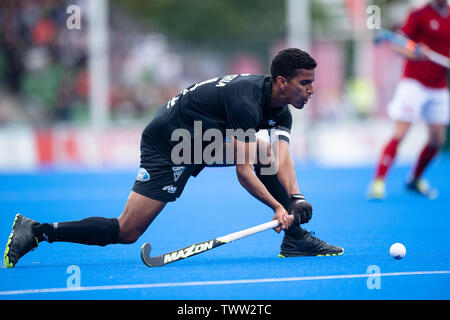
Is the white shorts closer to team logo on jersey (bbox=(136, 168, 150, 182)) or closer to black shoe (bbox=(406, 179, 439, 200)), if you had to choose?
black shoe (bbox=(406, 179, 439, 200))

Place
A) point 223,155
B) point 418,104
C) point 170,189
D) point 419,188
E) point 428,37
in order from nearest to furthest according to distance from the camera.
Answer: point 170,189 < point 223,155 < point 418,104 < point 428,37 < point 419,188

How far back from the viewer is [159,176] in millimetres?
4516

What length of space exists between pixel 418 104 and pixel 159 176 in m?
4.29

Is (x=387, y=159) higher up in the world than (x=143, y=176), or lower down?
lower down

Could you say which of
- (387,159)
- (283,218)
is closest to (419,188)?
(387,159)

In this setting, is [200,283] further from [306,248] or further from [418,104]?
[418,104]

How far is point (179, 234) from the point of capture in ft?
19.7

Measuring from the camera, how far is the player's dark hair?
4.28m

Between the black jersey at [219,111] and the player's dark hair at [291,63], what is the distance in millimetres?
118

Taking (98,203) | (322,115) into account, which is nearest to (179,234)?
(98,203)

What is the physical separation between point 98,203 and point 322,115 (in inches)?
450

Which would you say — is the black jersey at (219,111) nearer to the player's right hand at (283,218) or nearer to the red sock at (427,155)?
the player's right hand at (283,218)

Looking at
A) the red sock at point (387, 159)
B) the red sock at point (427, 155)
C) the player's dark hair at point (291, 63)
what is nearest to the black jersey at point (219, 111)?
the player's dark hair at point (291, 63)

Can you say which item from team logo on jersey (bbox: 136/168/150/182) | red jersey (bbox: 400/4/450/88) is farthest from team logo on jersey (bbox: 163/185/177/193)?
red jersey (bbox: 400/4/450/88)
